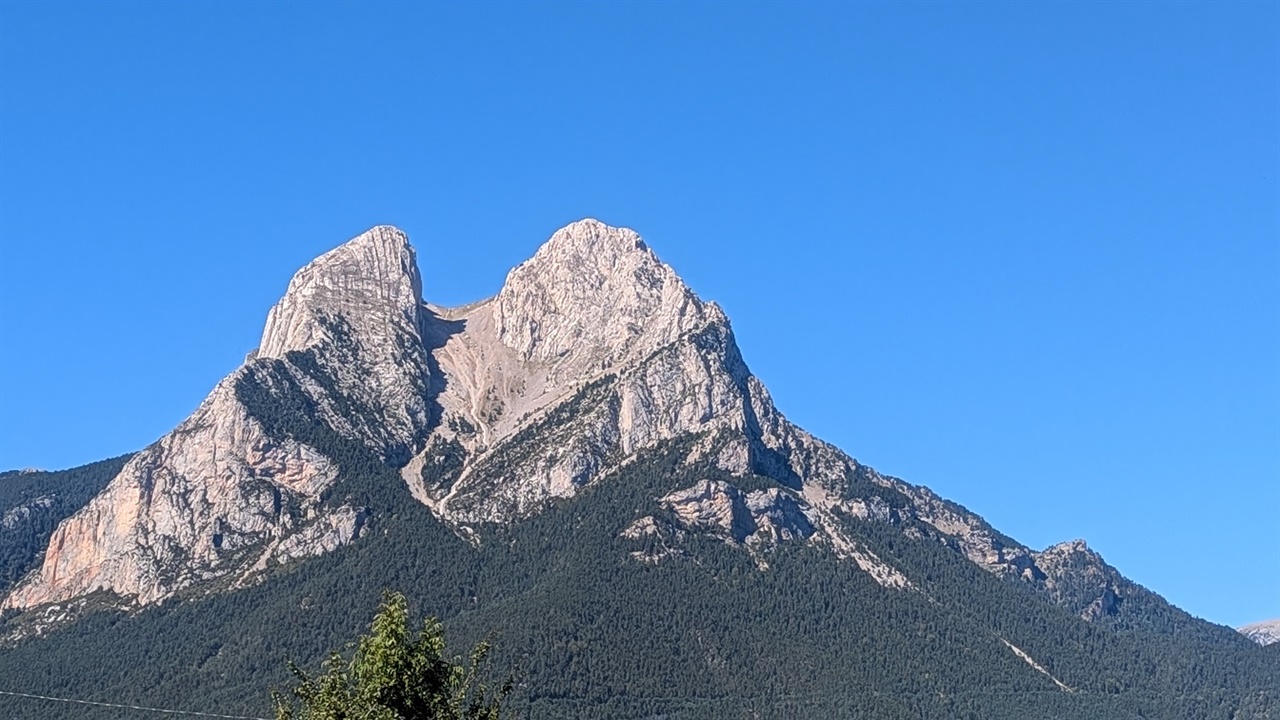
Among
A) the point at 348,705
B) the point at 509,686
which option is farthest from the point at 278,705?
the point at 509,686

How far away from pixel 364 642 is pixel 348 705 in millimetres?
1740

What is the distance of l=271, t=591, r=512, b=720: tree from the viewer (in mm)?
52688

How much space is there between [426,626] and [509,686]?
2.85m

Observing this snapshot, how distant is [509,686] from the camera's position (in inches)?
2103

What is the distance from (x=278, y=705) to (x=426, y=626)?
4.62m

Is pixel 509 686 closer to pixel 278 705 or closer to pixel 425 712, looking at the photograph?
pixel 425 712

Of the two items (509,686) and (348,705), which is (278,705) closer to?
(348,705)

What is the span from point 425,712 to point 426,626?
2.36 metres

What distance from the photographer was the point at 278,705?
176 feet

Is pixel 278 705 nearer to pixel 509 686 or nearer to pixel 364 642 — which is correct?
pixel 364 642

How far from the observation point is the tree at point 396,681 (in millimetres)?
52688

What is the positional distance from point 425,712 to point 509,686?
2441 millimetres

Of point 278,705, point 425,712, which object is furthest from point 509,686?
point 278,705

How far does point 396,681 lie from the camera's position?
53.2m
